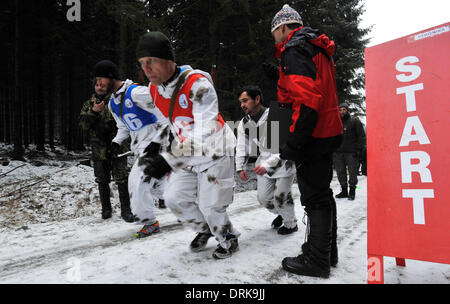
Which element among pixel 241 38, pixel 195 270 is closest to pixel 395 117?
pixel 195 270

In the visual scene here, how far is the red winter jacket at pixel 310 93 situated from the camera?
202 centimetres

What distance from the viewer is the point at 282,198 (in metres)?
3.48

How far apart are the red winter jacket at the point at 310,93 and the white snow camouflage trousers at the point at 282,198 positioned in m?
1.34

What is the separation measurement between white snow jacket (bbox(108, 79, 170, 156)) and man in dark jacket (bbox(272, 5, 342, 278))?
1.65 meters

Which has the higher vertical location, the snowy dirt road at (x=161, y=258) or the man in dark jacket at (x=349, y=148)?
the man in dark jacket at (x=349, y=148)

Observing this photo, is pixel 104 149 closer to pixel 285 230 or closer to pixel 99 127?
pixel 99 127

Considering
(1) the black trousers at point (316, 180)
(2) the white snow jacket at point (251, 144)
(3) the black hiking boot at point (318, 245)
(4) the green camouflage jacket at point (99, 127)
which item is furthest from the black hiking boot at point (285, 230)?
(4) the green camouflage jacket at point (99, 127)

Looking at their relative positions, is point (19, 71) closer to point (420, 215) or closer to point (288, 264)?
point (288, 264)

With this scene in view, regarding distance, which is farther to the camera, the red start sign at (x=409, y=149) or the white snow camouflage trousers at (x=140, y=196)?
the white snow camouflage trousers at (x=140, y=196)

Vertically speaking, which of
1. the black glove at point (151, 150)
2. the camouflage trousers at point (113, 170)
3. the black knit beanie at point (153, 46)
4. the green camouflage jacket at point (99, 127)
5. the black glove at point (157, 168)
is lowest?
the camouflage trousers at point (113, 170)

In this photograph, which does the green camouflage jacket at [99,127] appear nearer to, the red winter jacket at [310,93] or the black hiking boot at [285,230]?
the black hiking boot at [285,230]

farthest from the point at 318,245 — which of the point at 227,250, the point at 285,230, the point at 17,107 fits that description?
the point at 17,107

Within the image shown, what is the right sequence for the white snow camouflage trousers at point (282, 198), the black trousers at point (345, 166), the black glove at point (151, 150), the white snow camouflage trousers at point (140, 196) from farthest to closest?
the black trousers at point (345, 166) → the white snow camouflage trousers at point (282, 198) → the white snow camouflage trousers at point (140, 196) → the black glove at point (151, 150)
